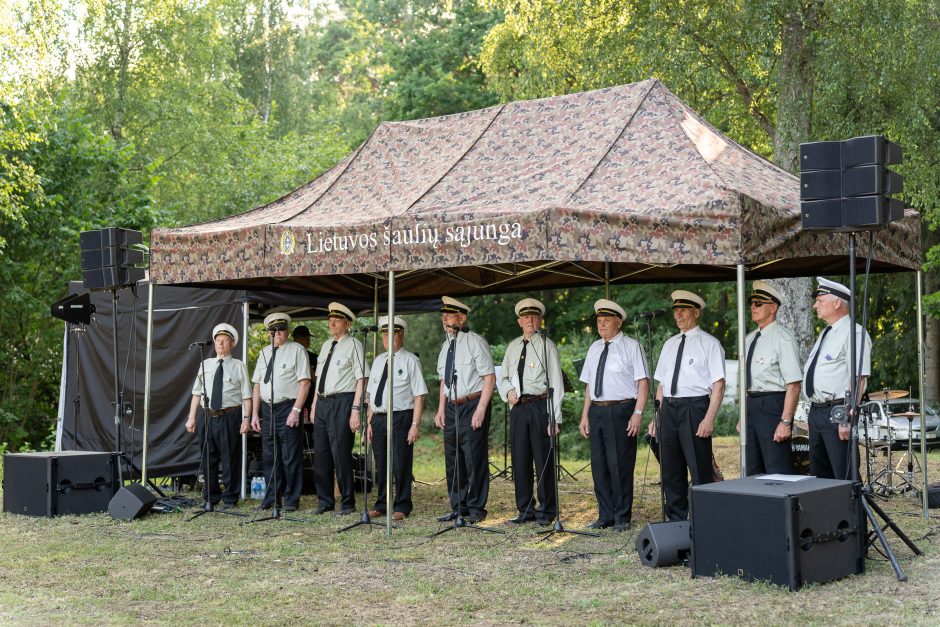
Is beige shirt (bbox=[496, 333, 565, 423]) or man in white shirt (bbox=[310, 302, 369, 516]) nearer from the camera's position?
beige shirt (bbox=[496, 333, 565, 423])

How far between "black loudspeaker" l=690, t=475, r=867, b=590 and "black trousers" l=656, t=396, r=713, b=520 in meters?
1.36

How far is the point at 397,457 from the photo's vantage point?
29.7ft

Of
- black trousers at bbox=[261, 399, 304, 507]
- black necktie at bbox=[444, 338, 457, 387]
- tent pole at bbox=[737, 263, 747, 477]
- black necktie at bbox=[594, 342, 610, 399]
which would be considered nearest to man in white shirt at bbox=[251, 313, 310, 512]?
black trousers at bbox=[261, 399, 304, 507]

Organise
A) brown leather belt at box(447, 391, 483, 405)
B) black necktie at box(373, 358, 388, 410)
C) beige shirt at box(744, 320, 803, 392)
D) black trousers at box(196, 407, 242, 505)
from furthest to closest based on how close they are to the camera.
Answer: black trousers at box(196, 407, 242, 505), black necktie at box(373, 358, 388, 410), brown leather belt at box(447, 391, 483, 405), beige shirt at box(744, 320, 803, 392)

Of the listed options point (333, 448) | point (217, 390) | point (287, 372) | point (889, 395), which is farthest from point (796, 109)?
point (217, 390)

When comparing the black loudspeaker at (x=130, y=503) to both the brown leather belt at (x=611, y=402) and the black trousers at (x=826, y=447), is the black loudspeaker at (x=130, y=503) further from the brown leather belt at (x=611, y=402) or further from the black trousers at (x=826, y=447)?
the black trousers at (x=826, y=447)

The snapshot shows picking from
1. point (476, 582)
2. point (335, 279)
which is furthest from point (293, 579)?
point (335, 279)

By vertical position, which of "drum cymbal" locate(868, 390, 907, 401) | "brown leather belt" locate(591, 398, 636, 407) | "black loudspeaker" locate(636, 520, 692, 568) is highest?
"brown leather belt" locate(591, 398, 636, 407)

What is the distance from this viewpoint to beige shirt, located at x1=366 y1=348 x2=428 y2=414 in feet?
29.3

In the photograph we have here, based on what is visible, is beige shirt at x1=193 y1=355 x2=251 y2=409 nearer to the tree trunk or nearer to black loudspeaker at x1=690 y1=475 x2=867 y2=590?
black loudspeaker at x1=690 y1=475 x2=867 y2=590

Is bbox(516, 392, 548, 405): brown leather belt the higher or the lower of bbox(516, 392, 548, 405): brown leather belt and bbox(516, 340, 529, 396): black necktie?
the lower

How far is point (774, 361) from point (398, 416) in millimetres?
3294

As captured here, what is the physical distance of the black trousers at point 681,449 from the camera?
24.9 ft

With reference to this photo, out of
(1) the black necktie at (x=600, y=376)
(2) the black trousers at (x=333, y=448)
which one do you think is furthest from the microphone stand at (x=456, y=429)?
(1) the black necktie at (x=600, y=376)
